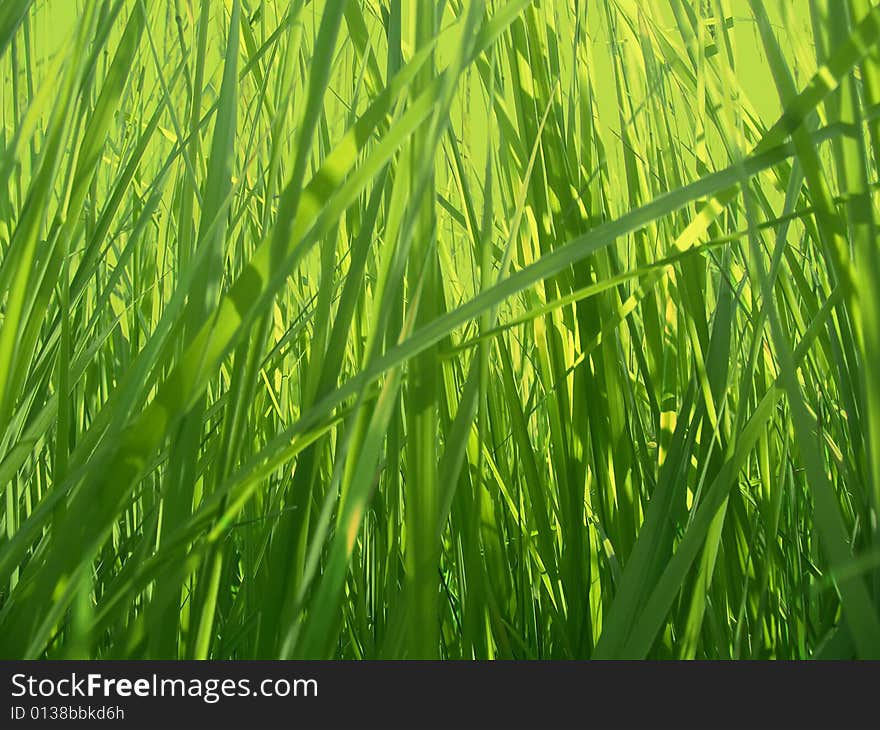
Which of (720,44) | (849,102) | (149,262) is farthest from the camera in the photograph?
(149,262)

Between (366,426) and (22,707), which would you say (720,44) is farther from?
(22,707)

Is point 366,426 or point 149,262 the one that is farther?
point 149,262

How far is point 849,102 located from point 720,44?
13 cm

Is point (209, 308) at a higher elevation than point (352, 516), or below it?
higher

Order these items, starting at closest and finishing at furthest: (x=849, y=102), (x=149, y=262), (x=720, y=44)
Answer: (x=849, y=102) < (x=720, y=44) < (x=149, y=262)

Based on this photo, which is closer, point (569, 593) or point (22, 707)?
point (22, 707)

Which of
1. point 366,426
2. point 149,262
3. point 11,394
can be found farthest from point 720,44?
point 149,262

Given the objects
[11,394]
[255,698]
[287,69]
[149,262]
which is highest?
[149,262]

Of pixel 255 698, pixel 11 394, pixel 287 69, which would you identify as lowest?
pixel 255 698

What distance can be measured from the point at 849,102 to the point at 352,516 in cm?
21

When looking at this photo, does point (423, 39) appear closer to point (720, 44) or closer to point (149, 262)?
point (720, 44)

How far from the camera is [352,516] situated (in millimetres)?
261

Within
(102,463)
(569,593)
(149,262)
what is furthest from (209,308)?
(149,262)

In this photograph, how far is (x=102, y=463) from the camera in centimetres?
28
